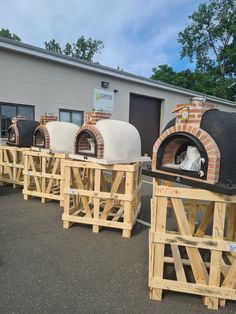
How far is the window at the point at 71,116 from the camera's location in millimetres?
10570

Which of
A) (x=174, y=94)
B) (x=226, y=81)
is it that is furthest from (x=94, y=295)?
(x=226, y=81)

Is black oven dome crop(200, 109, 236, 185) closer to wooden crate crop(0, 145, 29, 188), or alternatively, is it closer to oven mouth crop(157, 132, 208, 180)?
oven mouth crop(157, 132, 208, 180)

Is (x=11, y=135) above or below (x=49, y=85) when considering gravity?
below

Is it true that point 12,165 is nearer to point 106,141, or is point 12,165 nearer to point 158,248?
point 106,141

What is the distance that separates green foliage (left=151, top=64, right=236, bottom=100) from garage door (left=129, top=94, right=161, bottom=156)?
18.4 meters

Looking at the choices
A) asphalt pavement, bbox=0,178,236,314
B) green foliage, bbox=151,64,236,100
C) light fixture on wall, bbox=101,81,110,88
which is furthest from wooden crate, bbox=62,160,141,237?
green foliage, bbox=151,64,236,100

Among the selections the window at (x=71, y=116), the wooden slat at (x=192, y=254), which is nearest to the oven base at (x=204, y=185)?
the wooden slat at (x=192, y=254)

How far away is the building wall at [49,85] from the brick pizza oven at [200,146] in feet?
22.9

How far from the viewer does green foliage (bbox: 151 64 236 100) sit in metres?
31.7

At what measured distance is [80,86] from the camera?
36.2 ft

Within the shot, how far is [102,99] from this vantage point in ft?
39.4

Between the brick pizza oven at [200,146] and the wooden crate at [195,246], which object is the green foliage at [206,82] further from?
the wooden crate at [195,246]

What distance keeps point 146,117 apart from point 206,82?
69.7ft

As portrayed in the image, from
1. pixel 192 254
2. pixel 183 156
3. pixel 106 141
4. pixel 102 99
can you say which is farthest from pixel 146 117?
pixel 192 254
